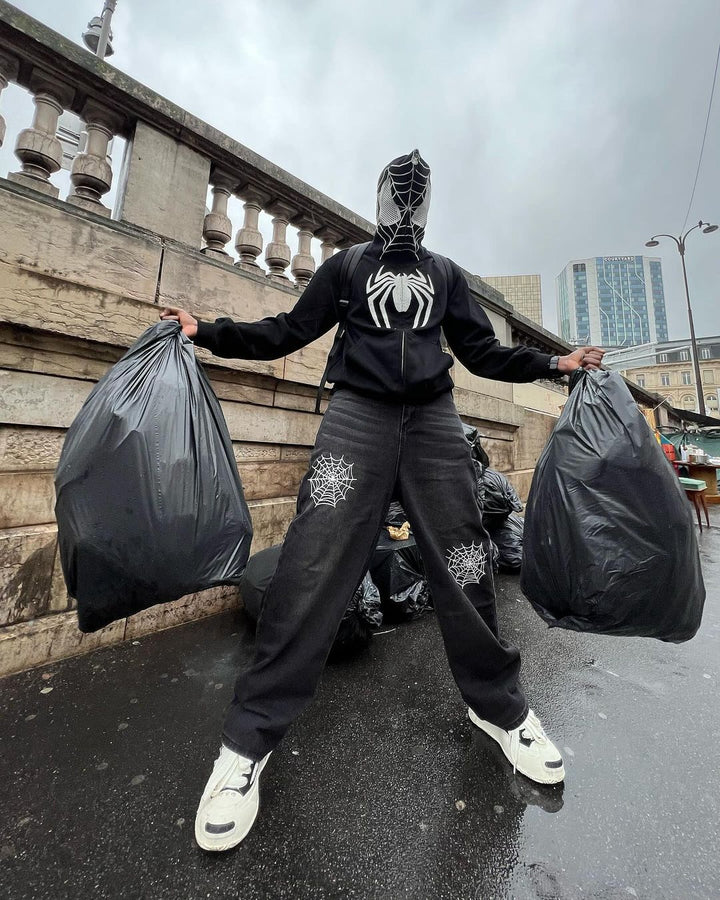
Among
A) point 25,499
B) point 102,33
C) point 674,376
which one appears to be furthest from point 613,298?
point 25,499

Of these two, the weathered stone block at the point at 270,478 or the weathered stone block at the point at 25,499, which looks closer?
the weathered stone block at the point at 25,499

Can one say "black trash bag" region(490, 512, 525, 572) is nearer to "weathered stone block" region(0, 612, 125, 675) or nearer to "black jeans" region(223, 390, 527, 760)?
"black jeans" region(223, 390, 527, 760)

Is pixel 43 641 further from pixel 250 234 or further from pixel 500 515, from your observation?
pixel 500 515

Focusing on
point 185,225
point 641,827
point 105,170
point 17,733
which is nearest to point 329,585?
point 641,827

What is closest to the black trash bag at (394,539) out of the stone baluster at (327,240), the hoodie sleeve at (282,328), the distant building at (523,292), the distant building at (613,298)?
the hoodie sleeve at (282,328)

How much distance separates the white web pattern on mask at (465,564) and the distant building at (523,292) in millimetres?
10333

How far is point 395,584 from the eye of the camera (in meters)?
2.36

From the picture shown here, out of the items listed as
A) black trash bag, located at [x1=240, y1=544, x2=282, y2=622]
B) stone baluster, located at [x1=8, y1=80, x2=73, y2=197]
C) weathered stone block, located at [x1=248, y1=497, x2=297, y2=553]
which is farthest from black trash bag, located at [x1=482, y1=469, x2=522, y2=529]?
stone baluster, located at [x1=8, y1=80, x2=73, y2=197]

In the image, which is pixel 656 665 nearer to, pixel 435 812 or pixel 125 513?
pixel 435 812

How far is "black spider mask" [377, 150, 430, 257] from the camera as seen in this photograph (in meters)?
1.43

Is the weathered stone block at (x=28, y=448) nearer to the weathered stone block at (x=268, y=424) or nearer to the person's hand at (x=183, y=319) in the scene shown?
the weathered stone block at (x=268, y=424)

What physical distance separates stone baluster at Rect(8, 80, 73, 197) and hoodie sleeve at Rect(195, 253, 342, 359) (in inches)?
61.6

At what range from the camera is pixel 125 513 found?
98cm

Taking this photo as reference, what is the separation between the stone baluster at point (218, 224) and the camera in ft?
8.45
